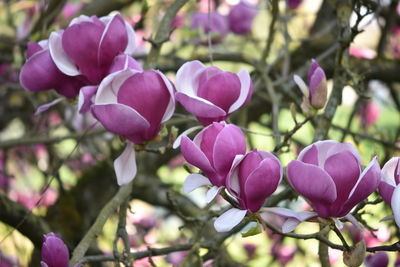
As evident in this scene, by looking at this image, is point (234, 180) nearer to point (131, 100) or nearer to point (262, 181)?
point (262, 181)

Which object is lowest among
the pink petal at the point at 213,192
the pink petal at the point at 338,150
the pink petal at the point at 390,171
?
the pink petal at the point at 213,192

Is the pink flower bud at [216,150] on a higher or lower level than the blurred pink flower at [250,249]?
higher

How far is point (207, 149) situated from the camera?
2.15 feet

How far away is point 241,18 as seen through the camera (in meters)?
1.78

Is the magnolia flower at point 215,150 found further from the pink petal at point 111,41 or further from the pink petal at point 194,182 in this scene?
the pink petal at point 111,41

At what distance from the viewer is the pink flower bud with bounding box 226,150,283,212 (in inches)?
24.5

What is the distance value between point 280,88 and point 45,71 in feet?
2.39

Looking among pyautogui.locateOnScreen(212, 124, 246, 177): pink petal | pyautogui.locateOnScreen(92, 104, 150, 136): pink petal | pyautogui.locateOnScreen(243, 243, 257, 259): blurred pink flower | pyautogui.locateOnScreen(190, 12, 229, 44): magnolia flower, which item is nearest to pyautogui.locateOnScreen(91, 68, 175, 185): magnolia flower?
pyautogui.locateOnScreen(92, 104, 150, 136): pink petal

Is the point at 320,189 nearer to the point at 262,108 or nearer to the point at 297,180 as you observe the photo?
the point at 297,180

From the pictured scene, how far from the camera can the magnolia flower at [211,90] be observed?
700mm

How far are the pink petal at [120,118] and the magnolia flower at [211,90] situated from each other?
0.15 feet

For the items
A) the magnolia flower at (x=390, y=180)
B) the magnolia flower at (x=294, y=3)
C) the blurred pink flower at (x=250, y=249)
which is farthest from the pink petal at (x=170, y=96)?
the blurred pink flower at (x=250, y=249)

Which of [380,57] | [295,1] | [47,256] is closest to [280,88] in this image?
[380,57]

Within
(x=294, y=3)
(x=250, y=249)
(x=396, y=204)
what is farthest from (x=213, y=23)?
(x=396, y=204)
